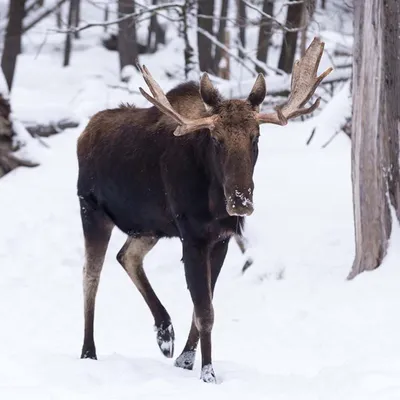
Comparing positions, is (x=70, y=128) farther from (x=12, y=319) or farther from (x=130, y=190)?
(x=130, y=190)

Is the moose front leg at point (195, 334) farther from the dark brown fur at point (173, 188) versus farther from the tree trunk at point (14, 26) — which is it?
the tree trunk at point (14, 26)

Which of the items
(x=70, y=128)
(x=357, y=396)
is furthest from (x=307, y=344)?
(x=70, y=128)

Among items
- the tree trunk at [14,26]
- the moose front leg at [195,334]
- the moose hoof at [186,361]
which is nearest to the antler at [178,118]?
the moose front leg at [195,334]

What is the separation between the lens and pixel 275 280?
907 cm

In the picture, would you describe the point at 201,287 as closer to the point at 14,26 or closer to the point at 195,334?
the point at 195,334

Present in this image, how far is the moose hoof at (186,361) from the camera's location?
21.5ft

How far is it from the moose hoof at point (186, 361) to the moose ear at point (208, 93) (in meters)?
1.90

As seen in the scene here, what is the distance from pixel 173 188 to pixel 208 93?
748mm

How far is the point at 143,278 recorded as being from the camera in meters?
7.43

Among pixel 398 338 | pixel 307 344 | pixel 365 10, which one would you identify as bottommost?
pixel 307 344

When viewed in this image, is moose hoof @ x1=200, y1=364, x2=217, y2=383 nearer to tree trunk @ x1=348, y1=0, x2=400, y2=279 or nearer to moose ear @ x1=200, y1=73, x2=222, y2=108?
moose ear @ x1=200, y1=73, x2=222, y2=108

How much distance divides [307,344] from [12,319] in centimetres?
Answer: 287

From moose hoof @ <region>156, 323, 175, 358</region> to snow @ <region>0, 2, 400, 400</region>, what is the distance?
0.66 ft

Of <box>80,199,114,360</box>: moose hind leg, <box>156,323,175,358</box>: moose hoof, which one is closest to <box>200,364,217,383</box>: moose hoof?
<box>156,323,175,358</box>: moose hoof
